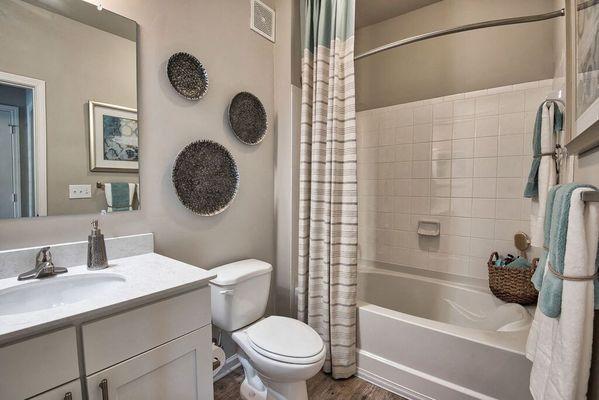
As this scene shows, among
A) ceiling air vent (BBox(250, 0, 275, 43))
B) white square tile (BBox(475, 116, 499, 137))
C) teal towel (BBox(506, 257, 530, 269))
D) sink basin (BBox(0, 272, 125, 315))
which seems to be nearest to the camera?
sink basin (BBox(0, 272, 125, 315))

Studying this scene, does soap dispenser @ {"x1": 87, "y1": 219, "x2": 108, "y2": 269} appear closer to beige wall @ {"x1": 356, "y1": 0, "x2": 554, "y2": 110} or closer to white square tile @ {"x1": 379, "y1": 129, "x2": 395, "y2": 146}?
white square tile @ {"x1": 379, "y1": 129, "x2": 395, "y2": 146}

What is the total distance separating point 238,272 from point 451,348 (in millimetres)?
1175

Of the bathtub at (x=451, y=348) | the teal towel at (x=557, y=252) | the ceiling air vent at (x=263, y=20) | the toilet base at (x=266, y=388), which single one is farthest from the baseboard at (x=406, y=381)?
the ceiling air vent at (x=263, y=20)

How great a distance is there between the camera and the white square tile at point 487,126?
1962 mm

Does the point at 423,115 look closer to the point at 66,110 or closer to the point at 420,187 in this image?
the point at 420,187

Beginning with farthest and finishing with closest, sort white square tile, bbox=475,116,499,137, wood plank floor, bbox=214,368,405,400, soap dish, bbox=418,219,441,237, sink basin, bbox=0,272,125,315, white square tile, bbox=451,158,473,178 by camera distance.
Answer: soap dish, bbox=418,219,441,237
white square tile, bbox=451,158,473,178
white square tile, bbox=475,116,499,137
wood plank floor, bbox=214,368,405,400
sink basin, bbox=0,272,125,315

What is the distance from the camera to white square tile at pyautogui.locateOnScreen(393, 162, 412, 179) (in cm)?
233

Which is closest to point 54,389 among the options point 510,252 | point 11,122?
point 11,122

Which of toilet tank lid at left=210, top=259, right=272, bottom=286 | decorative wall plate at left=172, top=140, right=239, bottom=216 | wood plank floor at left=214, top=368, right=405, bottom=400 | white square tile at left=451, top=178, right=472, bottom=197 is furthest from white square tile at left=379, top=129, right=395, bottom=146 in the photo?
wood plank floor at left=214, top=368, right=405, bottom=400

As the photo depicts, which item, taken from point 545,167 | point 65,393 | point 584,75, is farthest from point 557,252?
point 65,393

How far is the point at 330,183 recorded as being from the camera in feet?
5.53

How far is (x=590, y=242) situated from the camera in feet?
2.12

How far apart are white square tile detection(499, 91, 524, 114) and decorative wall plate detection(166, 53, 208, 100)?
199 cm

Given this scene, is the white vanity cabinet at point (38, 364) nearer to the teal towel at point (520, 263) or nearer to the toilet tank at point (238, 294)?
the toilet tank at point (238, 294)
